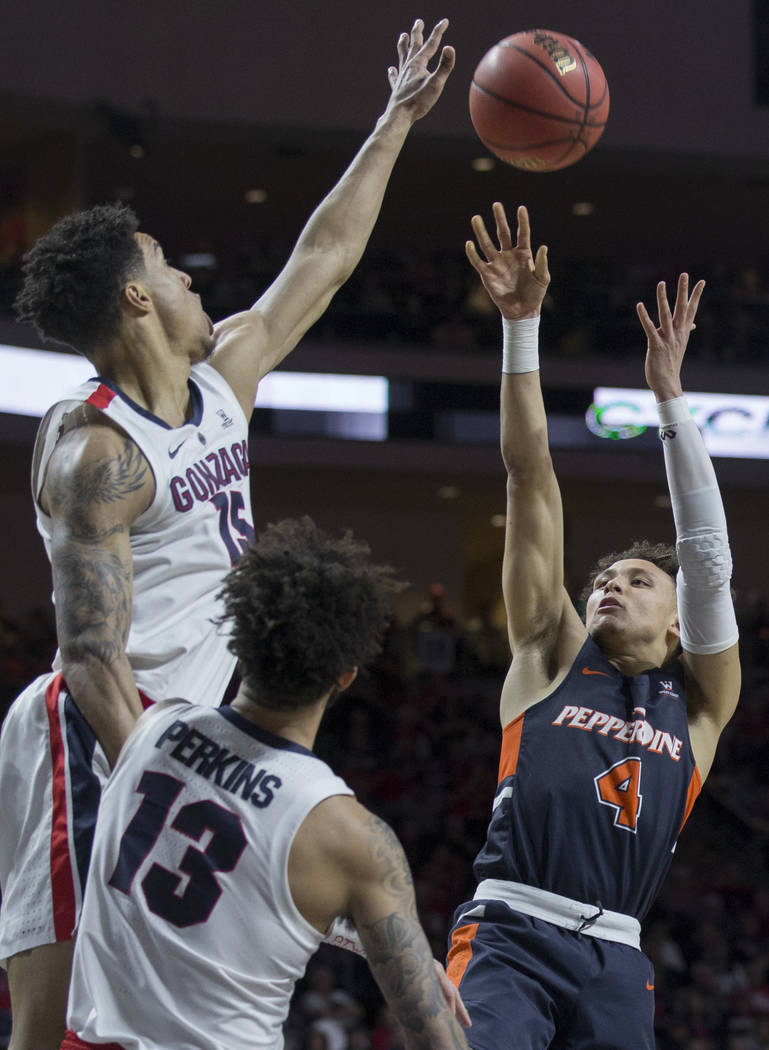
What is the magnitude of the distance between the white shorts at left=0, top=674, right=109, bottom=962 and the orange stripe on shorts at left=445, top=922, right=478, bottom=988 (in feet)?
3.74

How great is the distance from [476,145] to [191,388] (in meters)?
13.6

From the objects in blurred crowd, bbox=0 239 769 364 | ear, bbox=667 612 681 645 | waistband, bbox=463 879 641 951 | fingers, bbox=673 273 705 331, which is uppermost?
blurred crowd, bbox=0 239 769 364

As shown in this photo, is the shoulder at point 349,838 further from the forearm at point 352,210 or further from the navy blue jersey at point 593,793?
the forearm at point 352,210

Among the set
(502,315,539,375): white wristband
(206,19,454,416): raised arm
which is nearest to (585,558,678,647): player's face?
(502,315,539,375): white wristband

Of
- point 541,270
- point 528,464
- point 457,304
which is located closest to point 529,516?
point 528,464

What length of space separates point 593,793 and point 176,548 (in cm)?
133

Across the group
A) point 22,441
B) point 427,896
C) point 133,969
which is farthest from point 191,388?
point 22,441

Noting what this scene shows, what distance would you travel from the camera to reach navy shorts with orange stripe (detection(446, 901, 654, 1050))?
325 centimetres

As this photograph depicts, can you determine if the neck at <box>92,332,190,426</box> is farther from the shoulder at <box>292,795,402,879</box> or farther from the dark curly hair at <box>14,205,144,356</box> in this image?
the shoulder at <box>292,795,402,879</box>

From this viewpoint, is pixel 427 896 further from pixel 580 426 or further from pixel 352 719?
pixel 580 426

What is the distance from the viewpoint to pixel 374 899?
2.26 metres

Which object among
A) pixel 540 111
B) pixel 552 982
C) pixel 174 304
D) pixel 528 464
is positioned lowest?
pixel 552 982

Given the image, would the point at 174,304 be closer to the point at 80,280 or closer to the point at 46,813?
the point at 80,280

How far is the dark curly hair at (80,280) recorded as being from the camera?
9.41ft
